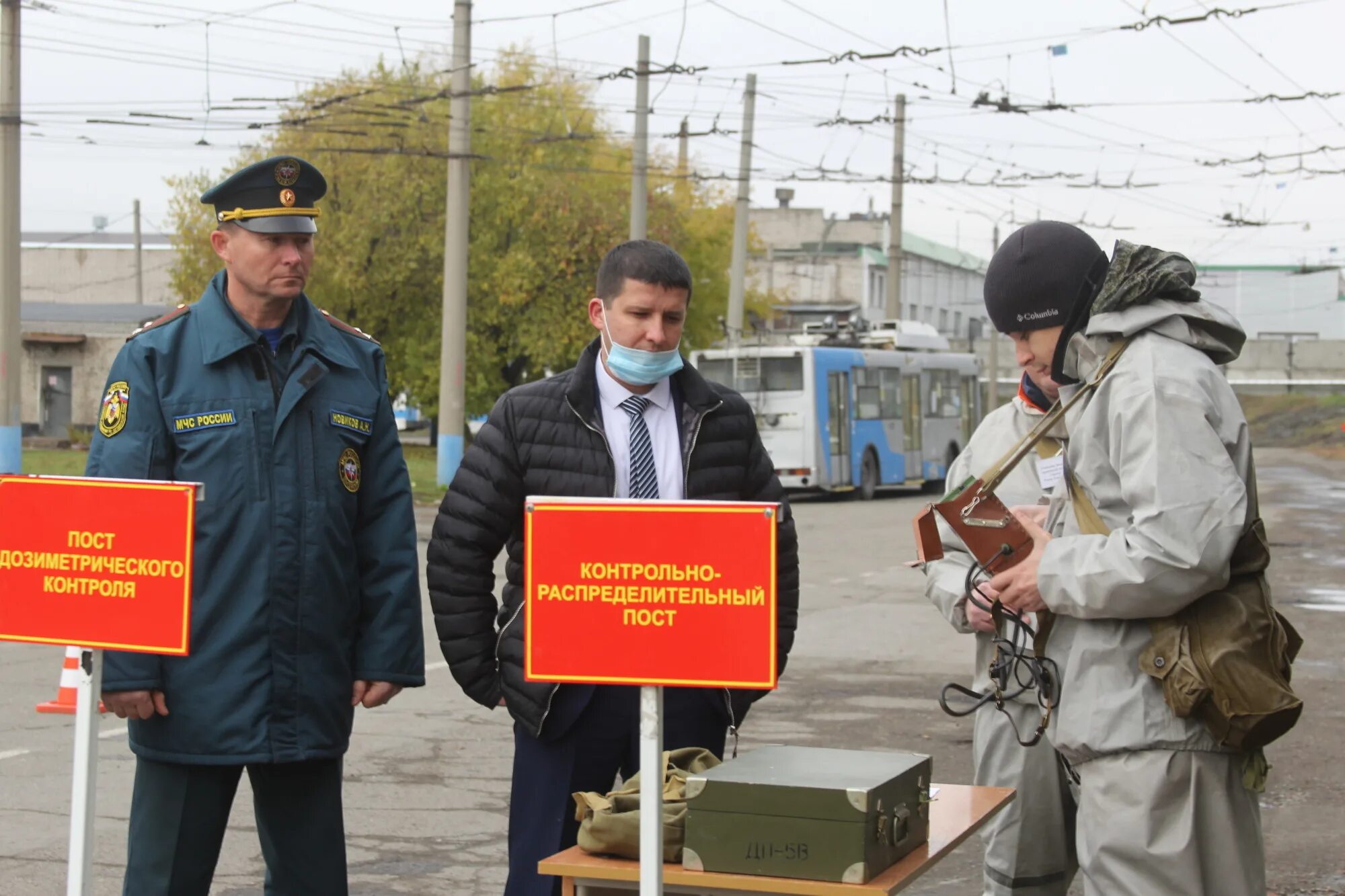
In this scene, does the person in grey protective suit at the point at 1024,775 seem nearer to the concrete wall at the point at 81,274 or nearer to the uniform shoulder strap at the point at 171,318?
the uniform shoulder strap at the point at 171,318

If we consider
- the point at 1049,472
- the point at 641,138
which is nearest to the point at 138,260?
the point at 641,138

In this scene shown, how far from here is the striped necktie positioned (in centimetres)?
421

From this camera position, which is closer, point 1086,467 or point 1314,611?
point 1086,467

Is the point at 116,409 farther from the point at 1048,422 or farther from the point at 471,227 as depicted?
the point at 471,227

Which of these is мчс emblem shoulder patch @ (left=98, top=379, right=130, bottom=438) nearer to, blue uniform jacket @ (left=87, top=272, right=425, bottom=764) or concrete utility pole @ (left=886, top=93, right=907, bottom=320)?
blue uniform jacket @ (left=87, top=272, right=425, bottom=764)

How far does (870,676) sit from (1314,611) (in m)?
5.38

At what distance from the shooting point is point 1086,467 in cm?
336

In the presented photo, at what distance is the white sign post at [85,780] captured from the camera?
11.4ft

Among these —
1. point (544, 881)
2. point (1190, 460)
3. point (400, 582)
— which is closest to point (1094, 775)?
point (1190, 460)

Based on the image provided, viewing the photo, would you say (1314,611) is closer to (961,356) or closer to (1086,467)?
(1086,467)

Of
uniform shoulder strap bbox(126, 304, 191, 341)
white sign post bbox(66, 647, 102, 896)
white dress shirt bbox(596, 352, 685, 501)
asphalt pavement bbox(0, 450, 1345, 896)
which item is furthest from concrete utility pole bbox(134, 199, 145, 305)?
white sign post bbox(66, 647, 102, 896)

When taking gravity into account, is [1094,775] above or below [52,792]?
above

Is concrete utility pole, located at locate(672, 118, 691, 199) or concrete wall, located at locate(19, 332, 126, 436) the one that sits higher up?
concrete utility pole, located at locate(672, 118, 691, 199)

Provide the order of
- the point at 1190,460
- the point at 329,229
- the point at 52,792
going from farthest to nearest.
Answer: the point at 329,229, the point at 52,792, the point at 1190,460
